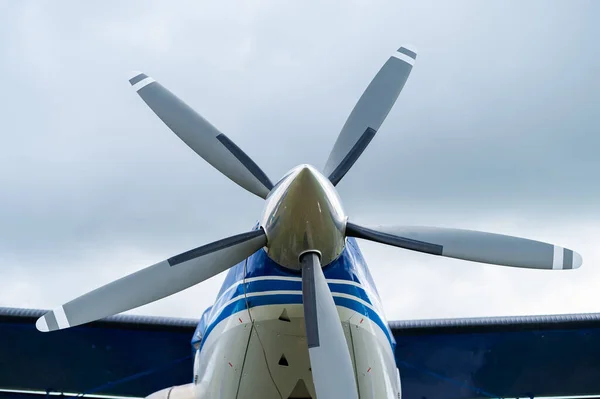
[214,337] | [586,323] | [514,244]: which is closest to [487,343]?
[586,323]

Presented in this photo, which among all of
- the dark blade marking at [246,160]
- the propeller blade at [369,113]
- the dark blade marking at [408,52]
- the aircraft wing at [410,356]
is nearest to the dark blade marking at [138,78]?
the dark blade marking at [246,160]

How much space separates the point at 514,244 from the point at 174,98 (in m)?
5.06

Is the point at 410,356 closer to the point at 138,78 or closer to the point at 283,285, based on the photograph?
the point at 283,285

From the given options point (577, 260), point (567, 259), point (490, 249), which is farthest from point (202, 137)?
point (577, 260)

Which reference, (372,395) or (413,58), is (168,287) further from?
(413,58)

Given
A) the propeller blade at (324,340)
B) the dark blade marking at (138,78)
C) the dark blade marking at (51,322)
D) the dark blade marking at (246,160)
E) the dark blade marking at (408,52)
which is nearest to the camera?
the propeller blade at (324,340)

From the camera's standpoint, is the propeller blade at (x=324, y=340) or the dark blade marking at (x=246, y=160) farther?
the dark blade marking at (x=246, y=160)

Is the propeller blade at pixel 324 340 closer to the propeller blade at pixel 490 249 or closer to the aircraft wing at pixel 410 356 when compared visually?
the propeller blade at pixel 490 249

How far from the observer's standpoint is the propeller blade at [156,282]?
22.7 feet

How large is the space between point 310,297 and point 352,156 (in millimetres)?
2603

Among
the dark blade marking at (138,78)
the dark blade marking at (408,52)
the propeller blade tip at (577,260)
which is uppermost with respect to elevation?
the dark blade marking at (408,52)

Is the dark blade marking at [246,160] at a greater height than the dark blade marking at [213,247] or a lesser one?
greater

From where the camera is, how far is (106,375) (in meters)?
13.6

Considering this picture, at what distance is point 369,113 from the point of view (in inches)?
372
